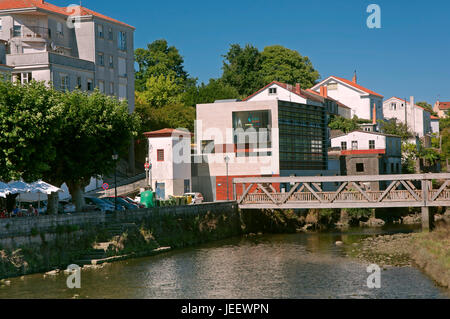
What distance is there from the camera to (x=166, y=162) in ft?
200

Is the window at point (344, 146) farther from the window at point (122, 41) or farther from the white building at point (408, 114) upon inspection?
the white building at point (408, 114)

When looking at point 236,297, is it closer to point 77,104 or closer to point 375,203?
point 77,104

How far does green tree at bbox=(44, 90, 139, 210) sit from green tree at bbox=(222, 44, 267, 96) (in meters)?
66.7

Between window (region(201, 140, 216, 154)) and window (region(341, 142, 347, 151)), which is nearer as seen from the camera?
window (region(201, 140, 216, 154))

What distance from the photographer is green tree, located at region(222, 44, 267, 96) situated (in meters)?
110

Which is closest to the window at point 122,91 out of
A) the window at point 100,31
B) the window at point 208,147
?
the window at point 100,31

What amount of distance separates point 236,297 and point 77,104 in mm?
18782

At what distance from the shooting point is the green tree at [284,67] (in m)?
108

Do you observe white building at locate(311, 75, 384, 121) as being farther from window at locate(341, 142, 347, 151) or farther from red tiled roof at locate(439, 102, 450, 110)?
red tiled roof at locate(439, 102, 450, 110)

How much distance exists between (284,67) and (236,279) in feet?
263

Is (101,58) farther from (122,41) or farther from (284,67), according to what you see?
(284,67)

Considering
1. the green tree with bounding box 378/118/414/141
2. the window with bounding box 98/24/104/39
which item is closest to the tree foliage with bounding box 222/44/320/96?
the green tree with bounding box 378/118/414/141

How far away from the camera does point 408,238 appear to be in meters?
46.4
